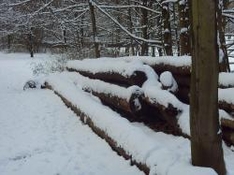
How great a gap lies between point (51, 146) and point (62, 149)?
0.30 m

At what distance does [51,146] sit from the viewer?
23.8ft

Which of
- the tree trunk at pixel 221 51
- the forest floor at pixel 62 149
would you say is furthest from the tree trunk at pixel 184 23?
the forest floor at pixel 62 149

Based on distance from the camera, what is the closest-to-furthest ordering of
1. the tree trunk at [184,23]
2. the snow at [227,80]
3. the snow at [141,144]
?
the snow at [141,144], the snow at [227,80], the tree trunk at [184,23]

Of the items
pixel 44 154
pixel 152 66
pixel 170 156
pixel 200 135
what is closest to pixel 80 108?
pixel 152 66

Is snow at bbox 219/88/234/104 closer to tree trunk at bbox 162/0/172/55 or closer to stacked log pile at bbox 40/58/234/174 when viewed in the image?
stacked log pile at bbox 40/58/234/174

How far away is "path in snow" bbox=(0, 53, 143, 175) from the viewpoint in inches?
239

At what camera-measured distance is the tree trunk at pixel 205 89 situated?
4148 millimetres

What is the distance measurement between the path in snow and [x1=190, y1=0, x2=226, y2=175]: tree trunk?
4.48ft

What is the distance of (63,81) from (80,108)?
4.50 metres

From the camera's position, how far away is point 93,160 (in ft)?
20.9

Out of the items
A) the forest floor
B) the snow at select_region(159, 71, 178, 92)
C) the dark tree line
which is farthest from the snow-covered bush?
the snow at select_region(159, 71, 178, 92)

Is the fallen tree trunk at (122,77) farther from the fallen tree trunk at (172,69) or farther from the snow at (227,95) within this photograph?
the snow at (227,95)

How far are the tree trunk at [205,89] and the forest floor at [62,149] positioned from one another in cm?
31

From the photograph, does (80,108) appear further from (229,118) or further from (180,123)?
(229,118)
